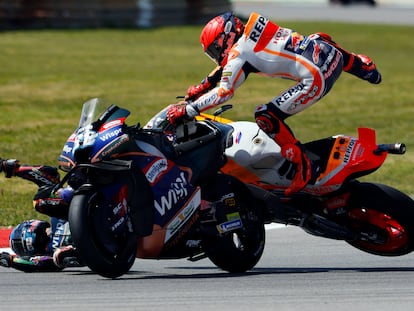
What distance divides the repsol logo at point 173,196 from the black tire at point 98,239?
31 cm

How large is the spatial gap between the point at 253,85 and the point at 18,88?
4.52 meters

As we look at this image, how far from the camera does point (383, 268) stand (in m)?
7.77

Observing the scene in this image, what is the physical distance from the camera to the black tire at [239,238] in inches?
299

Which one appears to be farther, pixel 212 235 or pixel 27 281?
pixel 212 235

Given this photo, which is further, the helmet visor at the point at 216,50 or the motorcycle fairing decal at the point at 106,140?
the helmet visor at the point at 216,50

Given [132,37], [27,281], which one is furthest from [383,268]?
[132,37]

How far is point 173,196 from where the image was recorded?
7344 mm

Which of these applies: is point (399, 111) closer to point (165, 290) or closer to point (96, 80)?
point (96, 80)

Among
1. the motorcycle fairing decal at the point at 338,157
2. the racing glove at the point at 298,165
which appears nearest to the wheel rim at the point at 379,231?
the motorcycle fairing decal at the point at 338,157

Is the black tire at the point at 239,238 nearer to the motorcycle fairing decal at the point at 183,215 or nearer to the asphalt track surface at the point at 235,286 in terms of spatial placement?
the asphalt track surface at the point at 235,286

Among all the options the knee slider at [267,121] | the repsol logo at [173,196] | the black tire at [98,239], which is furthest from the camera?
the knee slider at [267,121]

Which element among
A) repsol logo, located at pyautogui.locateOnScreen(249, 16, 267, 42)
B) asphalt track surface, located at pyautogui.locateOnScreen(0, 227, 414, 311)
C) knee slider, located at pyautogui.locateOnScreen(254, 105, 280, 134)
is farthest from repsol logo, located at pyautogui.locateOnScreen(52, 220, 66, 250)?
repsol logo, located at pyautogui.locateOnScreen(249, 16, 267, 42)

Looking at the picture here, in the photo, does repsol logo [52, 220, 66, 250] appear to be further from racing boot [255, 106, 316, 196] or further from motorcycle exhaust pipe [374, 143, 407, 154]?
motorcycle exhaust pipe [374, 143, 407, 154]

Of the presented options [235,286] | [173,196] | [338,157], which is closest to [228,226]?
[173,196]
